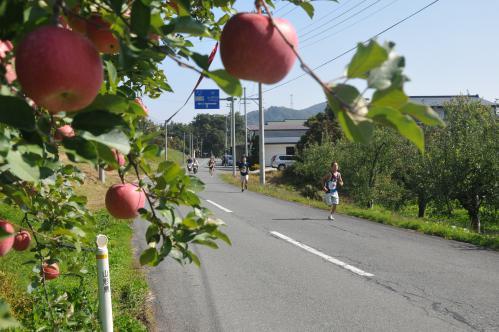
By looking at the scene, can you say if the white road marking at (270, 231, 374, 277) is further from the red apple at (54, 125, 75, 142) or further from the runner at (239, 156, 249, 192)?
the runner at (239, 156, 249, 192)

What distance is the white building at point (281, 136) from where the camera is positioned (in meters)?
60.7

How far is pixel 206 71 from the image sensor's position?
0.99 m

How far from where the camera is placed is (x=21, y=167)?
96cm

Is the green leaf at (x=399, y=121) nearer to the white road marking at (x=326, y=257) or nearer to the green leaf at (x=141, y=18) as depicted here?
the green leaf at (x=141, y=18)

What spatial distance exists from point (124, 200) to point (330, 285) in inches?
228

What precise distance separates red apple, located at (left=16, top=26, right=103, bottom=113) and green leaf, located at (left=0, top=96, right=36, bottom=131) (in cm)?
13

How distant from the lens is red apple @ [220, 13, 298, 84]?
0.88m

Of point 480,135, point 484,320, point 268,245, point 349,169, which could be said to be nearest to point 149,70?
point 484,320

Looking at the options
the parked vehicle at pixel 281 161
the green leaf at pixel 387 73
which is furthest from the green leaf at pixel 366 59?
the parked vehicle at pixel 281 161

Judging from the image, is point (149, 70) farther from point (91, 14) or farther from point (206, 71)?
point (206, 71)

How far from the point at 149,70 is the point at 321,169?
27439 mm

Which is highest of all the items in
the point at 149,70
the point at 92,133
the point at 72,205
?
the point at 149,70

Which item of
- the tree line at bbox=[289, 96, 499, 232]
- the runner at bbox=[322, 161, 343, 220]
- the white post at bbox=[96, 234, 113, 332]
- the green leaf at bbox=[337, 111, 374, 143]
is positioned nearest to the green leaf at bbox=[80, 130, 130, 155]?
the green leaf at bbox=[337, 111, 374, 143]

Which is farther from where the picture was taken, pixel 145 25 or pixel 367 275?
pixel 367 275
